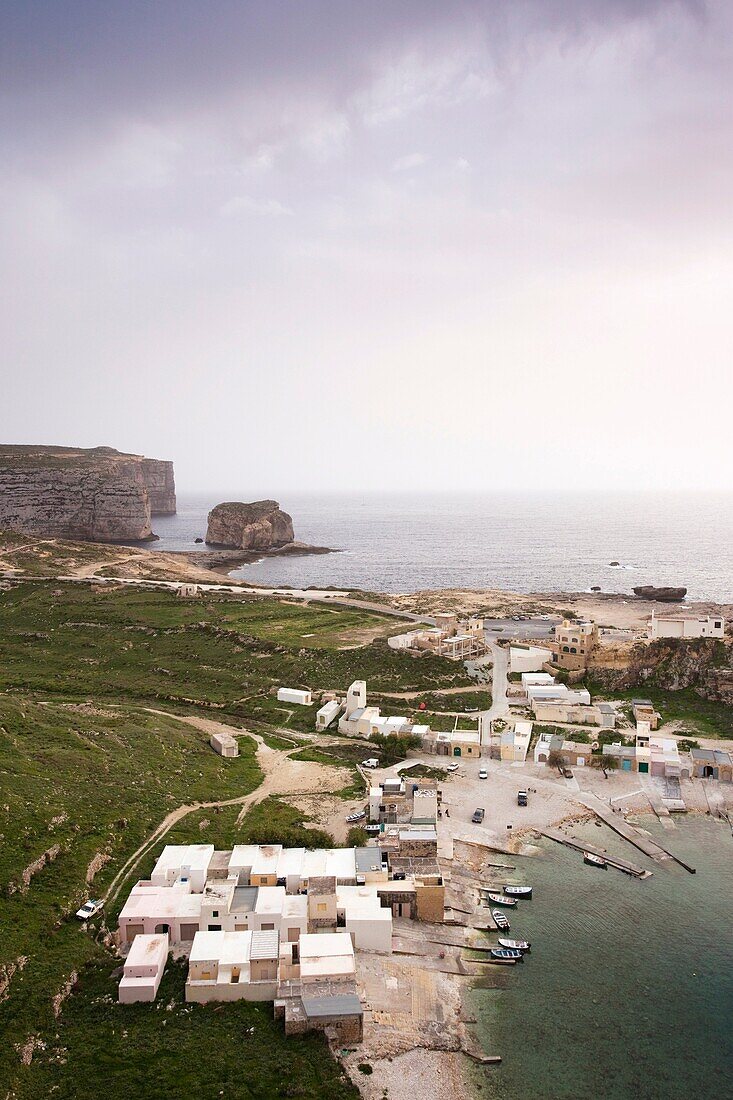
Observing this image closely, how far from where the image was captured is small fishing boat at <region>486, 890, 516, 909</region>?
32406 mm

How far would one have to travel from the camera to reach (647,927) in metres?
31.2

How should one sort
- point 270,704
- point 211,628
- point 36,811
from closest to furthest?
point 36,811
point 270,704
point 211,628

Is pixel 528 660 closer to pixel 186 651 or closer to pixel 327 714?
pixel 327 714

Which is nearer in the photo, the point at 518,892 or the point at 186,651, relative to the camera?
the point at 518,892

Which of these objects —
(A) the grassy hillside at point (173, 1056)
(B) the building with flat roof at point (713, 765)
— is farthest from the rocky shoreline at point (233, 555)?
(A) the grassy hillside at point (173, 1056)

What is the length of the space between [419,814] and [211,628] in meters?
37.8

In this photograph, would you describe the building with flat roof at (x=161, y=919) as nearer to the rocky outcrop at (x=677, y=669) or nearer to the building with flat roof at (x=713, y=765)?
the building with flat roof at (x=713, y=765)

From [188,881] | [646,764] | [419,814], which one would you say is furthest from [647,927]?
[188,881]

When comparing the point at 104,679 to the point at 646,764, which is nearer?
the point at 646,764

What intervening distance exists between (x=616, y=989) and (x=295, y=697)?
3329 centimetres

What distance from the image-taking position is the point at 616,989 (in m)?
27.7

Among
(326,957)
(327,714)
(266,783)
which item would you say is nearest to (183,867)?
(326,957)

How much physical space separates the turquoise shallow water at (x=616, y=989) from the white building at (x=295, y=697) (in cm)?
2459

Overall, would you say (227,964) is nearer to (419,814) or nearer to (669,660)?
(419,814)
